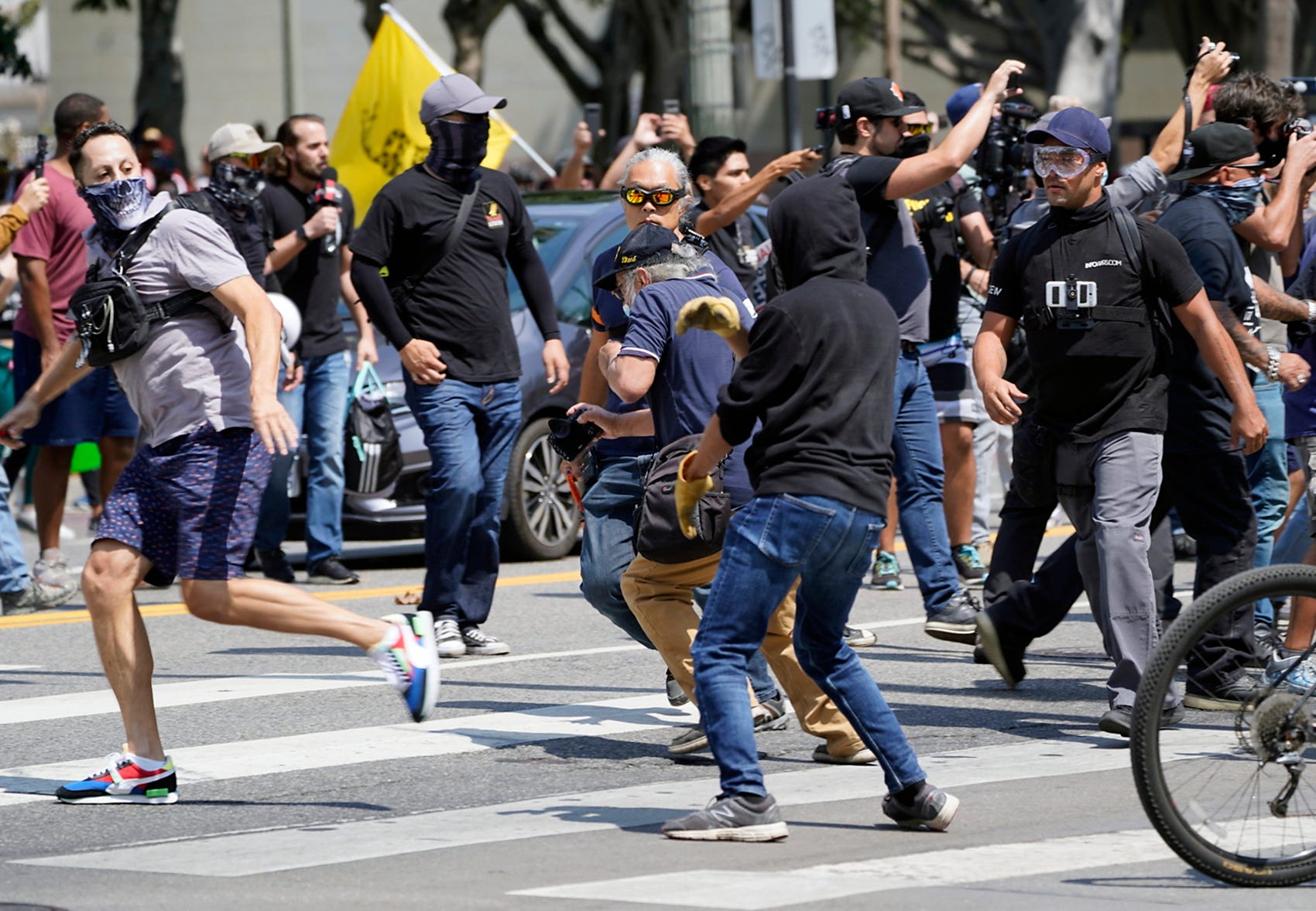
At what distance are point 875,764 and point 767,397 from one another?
5.07 feet

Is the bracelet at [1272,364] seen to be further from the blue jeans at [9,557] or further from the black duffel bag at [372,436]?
the blue jeans at [9,557]

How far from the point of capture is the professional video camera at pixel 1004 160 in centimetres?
1038

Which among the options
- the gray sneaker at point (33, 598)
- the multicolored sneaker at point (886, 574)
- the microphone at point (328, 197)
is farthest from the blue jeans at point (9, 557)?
the multicolored sneaker at point (886, 574)

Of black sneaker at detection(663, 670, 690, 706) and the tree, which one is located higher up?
the tree

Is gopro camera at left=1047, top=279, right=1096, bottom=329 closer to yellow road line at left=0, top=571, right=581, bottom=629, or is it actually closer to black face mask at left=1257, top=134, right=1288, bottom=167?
black face mask at left=1257, top=134, right=1288, bottom=167

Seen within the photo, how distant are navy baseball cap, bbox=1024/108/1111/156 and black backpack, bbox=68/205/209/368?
2.51 meters

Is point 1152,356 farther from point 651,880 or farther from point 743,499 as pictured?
point 651,880

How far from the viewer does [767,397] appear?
5.55 meters

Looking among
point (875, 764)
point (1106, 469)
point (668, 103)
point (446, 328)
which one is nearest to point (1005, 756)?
point (875, 764)

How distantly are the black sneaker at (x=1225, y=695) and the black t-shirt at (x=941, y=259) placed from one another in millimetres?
4194

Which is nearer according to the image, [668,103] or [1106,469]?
[1106,469]

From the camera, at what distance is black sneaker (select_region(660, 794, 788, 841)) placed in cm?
559

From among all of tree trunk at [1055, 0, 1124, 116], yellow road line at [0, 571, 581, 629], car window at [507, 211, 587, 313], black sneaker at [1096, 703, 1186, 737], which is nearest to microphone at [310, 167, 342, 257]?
car window at [507, 211, 587, 313]

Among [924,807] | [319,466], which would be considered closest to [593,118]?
[319,466]
